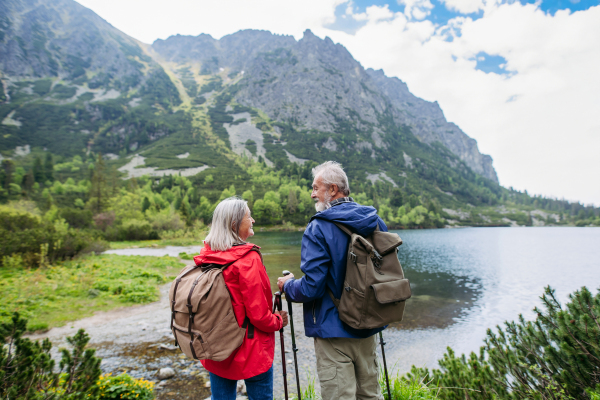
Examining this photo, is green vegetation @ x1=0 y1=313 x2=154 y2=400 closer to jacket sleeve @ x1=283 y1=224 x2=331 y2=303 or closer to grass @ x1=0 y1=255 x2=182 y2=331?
jacket sleeve @ x1=283 y1=224 x2=331 y2=303

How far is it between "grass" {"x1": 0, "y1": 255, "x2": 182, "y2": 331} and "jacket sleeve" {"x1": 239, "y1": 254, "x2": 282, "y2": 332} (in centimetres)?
841

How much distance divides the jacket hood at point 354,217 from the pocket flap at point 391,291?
430 millimetres

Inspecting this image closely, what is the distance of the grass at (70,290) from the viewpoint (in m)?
8.30

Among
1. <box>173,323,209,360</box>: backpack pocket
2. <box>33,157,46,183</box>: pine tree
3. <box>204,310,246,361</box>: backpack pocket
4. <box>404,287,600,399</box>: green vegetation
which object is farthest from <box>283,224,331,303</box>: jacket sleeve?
<box>33,157,46,183</box>: pine tree

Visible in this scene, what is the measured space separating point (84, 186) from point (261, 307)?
9341cm

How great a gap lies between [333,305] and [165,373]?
499cm

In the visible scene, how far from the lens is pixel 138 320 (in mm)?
9008

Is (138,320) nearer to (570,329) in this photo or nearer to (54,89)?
(570,329)

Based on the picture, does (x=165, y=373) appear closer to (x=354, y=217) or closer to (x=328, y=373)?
(x=328, y=373)

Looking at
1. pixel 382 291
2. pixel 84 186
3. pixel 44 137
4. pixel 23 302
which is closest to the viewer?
pixel 382 291

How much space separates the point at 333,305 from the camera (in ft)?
7.73

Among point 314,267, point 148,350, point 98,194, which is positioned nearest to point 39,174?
point 98,194

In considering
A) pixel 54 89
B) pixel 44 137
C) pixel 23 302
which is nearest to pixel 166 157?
pixel 44 137

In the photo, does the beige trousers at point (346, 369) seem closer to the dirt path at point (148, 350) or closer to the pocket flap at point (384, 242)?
the pocket flap at point (384, 242)
